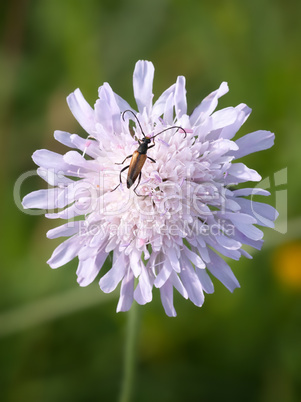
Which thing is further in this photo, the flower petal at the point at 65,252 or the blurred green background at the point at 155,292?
the blurred green background at the point at 155,292

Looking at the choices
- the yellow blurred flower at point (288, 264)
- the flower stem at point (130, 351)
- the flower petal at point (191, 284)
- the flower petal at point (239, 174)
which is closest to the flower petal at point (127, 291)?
the flower stem at point (130, 351)

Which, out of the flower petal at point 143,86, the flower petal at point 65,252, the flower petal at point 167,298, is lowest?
the flower petal at point 167,298

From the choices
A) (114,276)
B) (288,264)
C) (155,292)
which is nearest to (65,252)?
(114,276)

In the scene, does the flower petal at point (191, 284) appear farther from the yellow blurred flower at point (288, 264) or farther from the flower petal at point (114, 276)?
the yellow blurred flower at point (288, 264)

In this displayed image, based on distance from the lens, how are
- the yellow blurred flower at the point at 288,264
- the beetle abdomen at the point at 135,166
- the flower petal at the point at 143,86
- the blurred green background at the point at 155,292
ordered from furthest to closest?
1. the yellow blurred flower at the point at 288,264
2. the blurred green background at the point at 155,292
3. the flower petal at the point at 143,86
4. the beetle abdomen at the point at 135,166

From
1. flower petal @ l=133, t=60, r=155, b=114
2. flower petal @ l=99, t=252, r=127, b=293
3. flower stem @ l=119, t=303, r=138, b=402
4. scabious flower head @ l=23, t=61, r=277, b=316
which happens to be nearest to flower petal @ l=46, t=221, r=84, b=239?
scabious flower head @ l=23, t=61, r=277, b=316

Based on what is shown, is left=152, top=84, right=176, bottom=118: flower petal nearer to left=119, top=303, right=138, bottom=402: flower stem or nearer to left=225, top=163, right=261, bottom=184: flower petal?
left=225, top=163, right=261, bottom=184: flower petal
